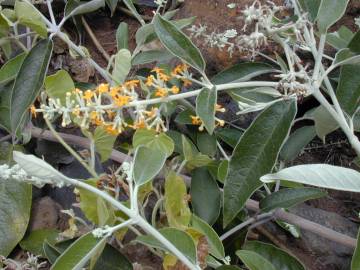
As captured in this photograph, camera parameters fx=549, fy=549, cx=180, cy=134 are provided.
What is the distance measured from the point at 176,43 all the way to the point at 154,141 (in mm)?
218

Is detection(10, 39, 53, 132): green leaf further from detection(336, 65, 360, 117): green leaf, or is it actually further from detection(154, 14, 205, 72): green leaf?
detection(336, 65, 360, 117): green leaf

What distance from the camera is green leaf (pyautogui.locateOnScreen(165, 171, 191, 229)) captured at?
A: 1190 mm

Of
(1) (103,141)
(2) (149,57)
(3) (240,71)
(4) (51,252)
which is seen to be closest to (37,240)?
(4) (51,252)

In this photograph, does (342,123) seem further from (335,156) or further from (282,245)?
(335,156)

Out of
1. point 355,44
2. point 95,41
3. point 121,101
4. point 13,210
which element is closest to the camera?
point 121,101

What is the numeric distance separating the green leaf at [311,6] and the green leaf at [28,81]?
606 millimetres

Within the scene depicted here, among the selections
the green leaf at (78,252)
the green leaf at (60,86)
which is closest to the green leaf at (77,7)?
the green leaf at (60,86)

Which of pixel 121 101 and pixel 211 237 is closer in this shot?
pixel 121 101

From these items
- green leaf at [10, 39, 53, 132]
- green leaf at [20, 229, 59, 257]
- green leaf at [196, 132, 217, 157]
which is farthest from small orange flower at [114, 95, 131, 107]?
green leaf at [20, 229, 59, 257]

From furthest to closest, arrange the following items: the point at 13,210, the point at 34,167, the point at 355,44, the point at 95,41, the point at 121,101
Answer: the point at 95,41 < the point at 13,210 < the point at 355,44 < the point at 121,101 < the point at 34,167

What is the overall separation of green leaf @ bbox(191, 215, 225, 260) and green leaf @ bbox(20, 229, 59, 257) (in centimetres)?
41

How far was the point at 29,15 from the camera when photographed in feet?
4.16

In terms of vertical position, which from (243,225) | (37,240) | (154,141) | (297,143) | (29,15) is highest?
(29,15)

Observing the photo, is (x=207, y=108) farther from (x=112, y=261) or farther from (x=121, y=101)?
(x=112, y=261)
